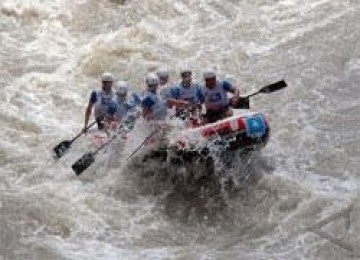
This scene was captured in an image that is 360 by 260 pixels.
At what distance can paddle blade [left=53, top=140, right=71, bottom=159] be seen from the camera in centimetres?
1025

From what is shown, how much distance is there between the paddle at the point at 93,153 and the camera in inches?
382

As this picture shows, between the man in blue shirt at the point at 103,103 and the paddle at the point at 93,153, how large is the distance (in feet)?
0.99

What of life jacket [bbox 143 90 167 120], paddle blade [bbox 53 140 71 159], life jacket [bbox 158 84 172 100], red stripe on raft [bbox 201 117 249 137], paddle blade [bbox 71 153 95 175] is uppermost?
life jacket [bbox 158 84 172 100]

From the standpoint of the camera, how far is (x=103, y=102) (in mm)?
10469

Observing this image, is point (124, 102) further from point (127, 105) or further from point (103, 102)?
point (103, 102)

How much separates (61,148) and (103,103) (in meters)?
0.87

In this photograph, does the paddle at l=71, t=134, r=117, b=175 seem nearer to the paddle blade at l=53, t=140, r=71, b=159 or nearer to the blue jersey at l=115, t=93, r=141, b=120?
the paddle blade at l=53, t=140, r=71, b=159

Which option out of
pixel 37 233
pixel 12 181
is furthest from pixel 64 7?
pixel 37 233

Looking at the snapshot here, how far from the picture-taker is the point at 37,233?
8531 mm

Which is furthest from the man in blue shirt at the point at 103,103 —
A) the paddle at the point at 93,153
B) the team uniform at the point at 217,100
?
the team uniform at the point at 217,100

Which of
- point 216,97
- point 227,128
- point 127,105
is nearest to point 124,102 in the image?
point 127,105

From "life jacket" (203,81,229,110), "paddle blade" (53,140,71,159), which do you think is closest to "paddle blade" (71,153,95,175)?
"paddle blade" (53,140,71,159)

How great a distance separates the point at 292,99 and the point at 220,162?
138 inches

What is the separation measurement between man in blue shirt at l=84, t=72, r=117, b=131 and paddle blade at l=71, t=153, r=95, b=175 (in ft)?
2.49
